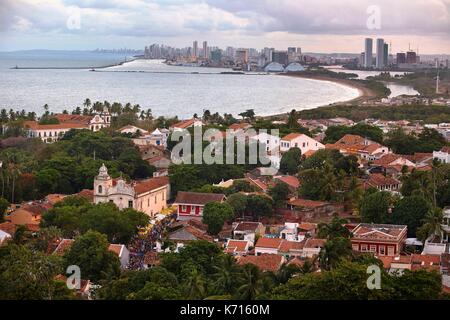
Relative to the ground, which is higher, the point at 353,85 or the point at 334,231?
the point at 334,231

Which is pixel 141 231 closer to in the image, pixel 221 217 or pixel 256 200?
pixel 221 217

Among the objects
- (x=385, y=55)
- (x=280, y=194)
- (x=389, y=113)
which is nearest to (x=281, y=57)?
(x=385, y=55)

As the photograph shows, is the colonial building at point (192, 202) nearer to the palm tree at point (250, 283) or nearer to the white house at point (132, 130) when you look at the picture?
the palm tree at point (250, 283)

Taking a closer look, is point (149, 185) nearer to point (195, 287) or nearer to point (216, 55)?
point (195, 287)

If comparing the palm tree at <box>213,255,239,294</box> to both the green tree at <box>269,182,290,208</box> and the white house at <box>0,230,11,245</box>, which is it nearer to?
the white house at <box>0,230,11,245</box>

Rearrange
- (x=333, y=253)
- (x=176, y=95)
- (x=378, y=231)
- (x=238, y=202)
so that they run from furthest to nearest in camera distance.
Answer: (x=176, y=95) < (x=238, y=202) < (x=378, y=231) < (x=333, y=253)

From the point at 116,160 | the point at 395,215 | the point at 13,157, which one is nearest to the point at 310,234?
the point at 395,215
